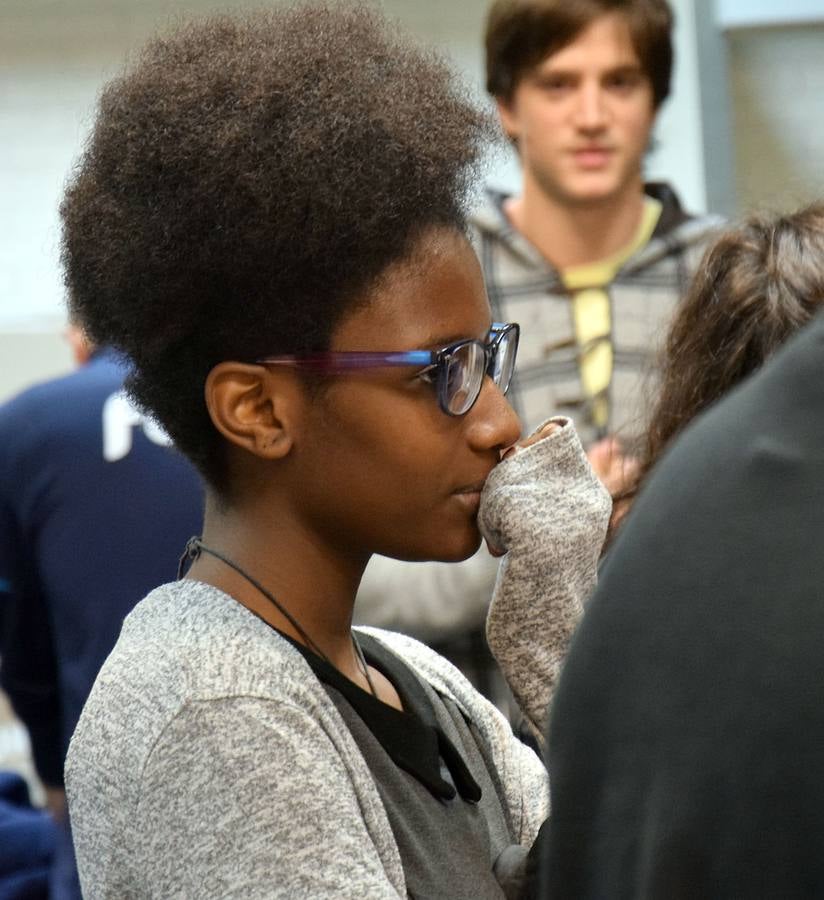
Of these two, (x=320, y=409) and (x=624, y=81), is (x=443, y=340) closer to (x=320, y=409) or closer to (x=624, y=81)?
(x=320, y=409)

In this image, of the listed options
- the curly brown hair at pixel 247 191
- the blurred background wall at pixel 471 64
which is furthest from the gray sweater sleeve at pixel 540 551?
the blurred background wall at pixel 471 64

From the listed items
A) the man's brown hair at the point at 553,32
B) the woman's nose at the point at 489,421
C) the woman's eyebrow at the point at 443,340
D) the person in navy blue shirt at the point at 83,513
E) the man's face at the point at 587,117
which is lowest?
the person in navy blue shirt at the point at 83,513

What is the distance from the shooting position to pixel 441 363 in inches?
59.4

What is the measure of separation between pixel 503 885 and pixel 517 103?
201cm

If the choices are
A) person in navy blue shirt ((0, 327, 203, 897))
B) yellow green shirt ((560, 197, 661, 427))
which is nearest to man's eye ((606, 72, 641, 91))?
yellow green shirt ((560, 197, 661, 427))

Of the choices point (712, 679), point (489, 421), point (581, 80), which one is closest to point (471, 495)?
point (489, 421)

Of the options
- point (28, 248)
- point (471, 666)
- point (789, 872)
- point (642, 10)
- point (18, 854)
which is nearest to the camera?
point (789, 872)

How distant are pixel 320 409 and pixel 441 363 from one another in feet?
0.40

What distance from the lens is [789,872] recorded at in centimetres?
71

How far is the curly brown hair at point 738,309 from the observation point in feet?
5.89

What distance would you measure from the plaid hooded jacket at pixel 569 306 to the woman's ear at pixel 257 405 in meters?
1.31

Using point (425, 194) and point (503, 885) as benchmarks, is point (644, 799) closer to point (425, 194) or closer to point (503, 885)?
point (503, 885)

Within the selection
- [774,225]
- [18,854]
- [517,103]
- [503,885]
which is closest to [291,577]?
[503,885]

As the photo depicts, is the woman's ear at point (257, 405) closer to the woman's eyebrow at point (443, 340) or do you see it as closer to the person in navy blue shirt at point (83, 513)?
the woman's eyebrow at point (443, 340)
